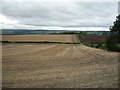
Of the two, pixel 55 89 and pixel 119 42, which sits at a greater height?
pixel 119 42

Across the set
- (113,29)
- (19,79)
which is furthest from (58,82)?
(113,29)

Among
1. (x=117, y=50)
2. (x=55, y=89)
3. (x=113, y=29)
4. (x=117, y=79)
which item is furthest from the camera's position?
(x=113, y=29)

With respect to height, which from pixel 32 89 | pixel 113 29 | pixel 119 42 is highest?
pixel 113 29

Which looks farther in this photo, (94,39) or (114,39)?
(94,39)

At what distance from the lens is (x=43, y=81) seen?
5641 millimetres

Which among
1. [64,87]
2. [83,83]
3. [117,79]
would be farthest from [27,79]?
[117,79]

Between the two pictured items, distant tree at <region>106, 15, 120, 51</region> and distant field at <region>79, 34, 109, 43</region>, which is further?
distant field at <region>79, 34, 109, 43</region>

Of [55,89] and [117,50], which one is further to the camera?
[117,50]

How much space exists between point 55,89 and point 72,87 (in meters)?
0.75

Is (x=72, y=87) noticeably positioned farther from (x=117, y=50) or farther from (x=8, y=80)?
(x=117, y=50)

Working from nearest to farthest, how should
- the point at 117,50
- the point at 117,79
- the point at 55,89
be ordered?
1. the point at 55,89
2. the point at 117,79
3. the point at 117,50

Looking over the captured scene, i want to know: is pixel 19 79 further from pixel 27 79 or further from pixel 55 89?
pixel 55 89

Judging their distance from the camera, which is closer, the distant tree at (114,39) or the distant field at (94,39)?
the distant tree at (114,39)

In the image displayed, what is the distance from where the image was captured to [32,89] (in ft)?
16.0
